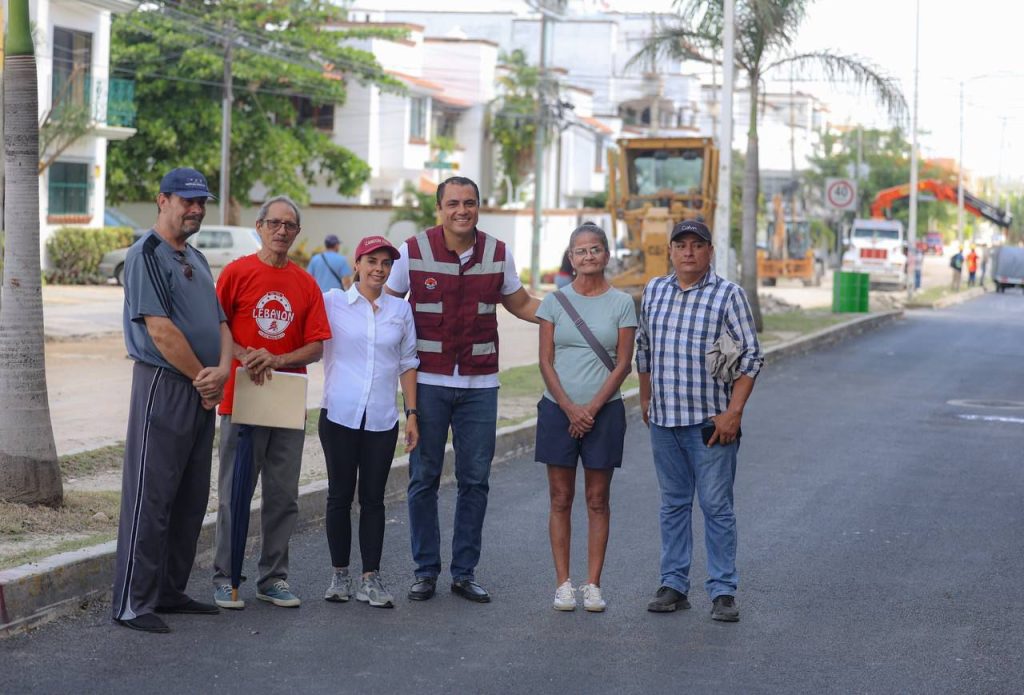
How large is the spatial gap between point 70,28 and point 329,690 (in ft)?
109

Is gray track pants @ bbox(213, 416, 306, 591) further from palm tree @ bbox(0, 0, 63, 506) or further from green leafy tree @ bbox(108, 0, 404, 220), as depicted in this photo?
green leafy tree @ bbox(108, 0, 404, 220)

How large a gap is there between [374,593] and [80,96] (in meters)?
31.5

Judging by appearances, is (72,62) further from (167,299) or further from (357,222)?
(167,299)

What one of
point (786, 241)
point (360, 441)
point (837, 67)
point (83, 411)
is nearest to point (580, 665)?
point (360, 441)

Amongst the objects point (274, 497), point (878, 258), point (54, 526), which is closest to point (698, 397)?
point (274, 497)

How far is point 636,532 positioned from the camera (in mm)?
8867

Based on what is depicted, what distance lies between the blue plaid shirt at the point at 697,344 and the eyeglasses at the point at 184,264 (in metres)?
2.20

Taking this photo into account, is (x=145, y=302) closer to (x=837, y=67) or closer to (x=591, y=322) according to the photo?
(x=591, y=322)

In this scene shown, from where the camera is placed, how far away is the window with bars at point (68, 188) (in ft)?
119

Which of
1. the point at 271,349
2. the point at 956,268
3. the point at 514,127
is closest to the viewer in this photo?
the point at 271,349

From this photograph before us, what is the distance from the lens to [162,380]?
248 inches

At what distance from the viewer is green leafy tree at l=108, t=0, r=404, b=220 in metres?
41.9

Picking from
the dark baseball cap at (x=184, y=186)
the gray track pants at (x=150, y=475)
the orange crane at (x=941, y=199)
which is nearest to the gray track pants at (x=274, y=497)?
the gray track pants at (x=150, y=475)

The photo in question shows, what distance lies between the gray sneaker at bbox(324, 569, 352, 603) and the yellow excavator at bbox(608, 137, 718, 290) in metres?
19.9
